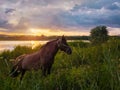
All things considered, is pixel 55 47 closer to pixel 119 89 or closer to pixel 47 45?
pixel 47 45

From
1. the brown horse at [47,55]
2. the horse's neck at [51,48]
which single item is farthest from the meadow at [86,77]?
the horse's neck at [51,48]

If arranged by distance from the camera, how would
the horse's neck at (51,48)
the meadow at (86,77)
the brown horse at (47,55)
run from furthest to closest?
1. the horse's neck at (51,48)
2. the brown horse at (47,55)
3. the meadow at (86,77)

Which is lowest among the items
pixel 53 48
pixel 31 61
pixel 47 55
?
pixel 31 61

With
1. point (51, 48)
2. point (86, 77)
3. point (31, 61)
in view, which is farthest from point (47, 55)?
point (86, 77)

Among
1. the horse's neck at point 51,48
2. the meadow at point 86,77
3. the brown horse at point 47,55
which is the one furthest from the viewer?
the horse's neck at point 51,48

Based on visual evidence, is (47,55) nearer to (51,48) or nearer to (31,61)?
(51,48)

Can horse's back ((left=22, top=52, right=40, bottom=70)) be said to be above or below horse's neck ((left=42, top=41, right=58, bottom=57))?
below

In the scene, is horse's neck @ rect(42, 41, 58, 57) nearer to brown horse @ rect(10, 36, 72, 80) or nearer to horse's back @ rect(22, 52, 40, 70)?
brown horse @ rect(10, 36, 72, 80)

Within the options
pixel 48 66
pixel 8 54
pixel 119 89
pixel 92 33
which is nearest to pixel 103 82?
pixel 119 89

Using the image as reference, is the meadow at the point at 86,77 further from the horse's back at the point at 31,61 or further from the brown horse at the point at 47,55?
the horse's back at the point at 31,61

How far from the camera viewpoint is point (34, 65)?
10.7 m

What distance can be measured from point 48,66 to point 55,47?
0.74 metres

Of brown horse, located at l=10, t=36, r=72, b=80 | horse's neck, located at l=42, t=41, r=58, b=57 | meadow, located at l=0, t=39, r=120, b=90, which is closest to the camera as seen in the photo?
meadow, located at l=0, t=39, r=120, b=90

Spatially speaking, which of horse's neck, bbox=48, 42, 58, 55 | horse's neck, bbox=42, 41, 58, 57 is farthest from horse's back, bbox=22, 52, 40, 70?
horse's neck, bbox=48, 42, 58, 55
